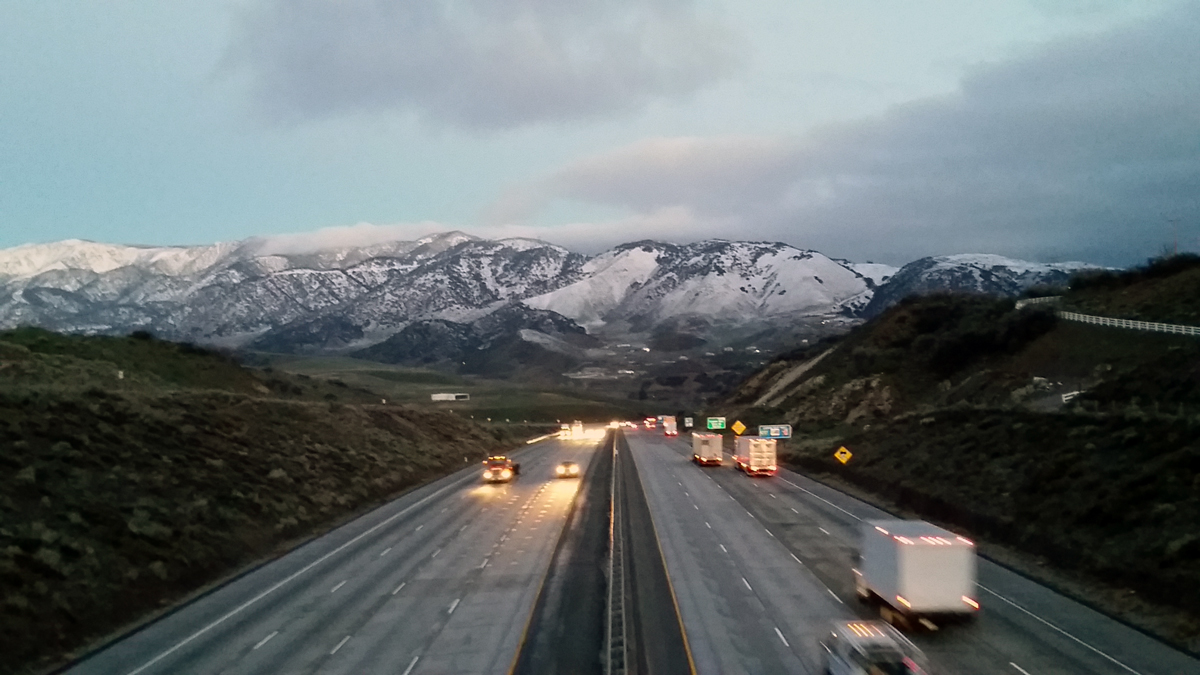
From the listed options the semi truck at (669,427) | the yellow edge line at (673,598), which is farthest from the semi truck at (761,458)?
the semi truck at (669,427)

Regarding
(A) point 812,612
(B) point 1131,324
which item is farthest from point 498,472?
(B) point 1131,324

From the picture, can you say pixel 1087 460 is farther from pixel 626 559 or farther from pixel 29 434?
pixel 29 434

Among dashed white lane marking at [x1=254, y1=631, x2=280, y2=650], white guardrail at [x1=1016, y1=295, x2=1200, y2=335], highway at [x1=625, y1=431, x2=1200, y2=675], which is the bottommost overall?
dashed white lane marking at [x1=254, y1=631, x2=280, y2=650]

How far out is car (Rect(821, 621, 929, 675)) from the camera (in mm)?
15562

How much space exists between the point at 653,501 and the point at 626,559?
18.0 metres

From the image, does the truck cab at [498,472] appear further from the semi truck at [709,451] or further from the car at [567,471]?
the semi truck at [709,451]

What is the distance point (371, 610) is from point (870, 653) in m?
15.4

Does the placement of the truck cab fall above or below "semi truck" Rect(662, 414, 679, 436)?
below

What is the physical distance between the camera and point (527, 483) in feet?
207

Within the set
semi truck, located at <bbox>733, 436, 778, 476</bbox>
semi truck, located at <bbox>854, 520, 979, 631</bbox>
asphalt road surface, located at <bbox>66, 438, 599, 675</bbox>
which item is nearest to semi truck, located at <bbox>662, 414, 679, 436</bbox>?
semi truck, located at <bbox>733, 436, 778, 476</bbox>

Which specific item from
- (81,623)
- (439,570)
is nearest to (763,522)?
(439,570)

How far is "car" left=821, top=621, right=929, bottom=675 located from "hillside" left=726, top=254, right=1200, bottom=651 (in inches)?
350

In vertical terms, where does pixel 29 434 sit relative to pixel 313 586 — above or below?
above

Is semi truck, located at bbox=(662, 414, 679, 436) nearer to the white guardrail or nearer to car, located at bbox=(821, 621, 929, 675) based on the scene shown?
the white guardrail
